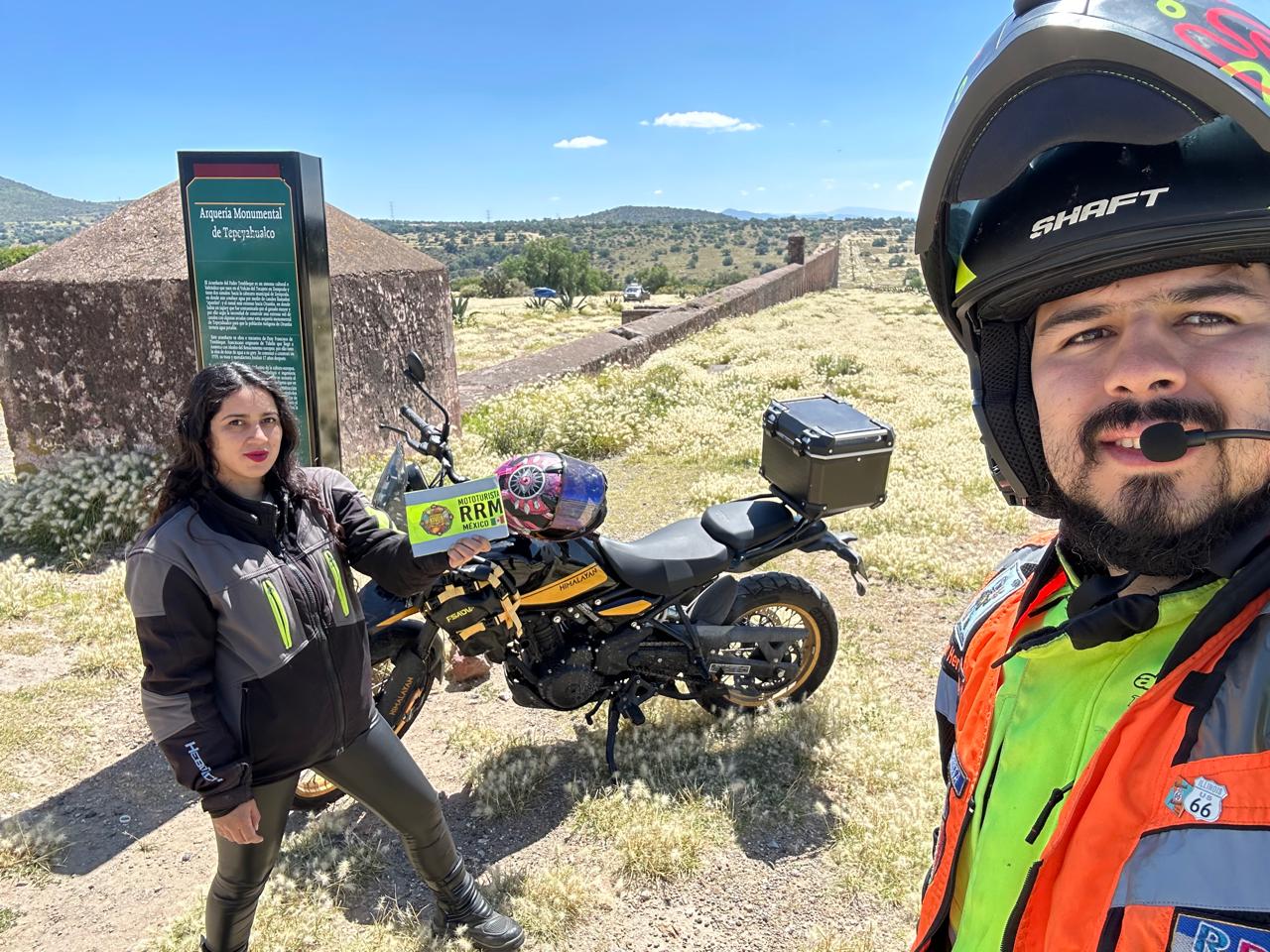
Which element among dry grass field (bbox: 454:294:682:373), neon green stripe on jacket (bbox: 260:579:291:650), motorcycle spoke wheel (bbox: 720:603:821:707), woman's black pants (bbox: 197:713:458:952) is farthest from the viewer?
dry grass field (bbox: 454:294:682:373)

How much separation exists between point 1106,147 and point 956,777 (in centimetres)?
97

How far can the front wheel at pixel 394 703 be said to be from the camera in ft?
11.2

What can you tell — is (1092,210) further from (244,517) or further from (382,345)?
(382,345)

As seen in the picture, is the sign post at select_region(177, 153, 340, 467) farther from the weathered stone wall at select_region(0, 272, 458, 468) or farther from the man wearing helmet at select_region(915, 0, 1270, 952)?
the man wearing helmet at select_region(915, 0, 1270, 952)

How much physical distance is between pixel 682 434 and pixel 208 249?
5.23m

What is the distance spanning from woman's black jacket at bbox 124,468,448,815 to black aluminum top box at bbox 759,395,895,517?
2.02 metres

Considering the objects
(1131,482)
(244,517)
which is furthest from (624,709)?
(1131,482)

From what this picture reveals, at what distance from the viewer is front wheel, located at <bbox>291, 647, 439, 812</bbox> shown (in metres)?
3.42

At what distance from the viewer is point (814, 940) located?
9.16 feet

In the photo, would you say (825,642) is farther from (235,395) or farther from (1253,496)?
(1253,496)

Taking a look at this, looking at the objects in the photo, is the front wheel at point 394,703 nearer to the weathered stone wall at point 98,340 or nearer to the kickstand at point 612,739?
the kickstand at point 612,739

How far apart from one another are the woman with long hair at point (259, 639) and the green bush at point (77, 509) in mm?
3951

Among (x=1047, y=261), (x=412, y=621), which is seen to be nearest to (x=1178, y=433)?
(x=1047, y=261)

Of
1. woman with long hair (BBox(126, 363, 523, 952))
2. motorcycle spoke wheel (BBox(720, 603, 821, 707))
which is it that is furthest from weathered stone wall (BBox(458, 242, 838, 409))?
woman with long hair (BBox(126, 363, 523, 952))
